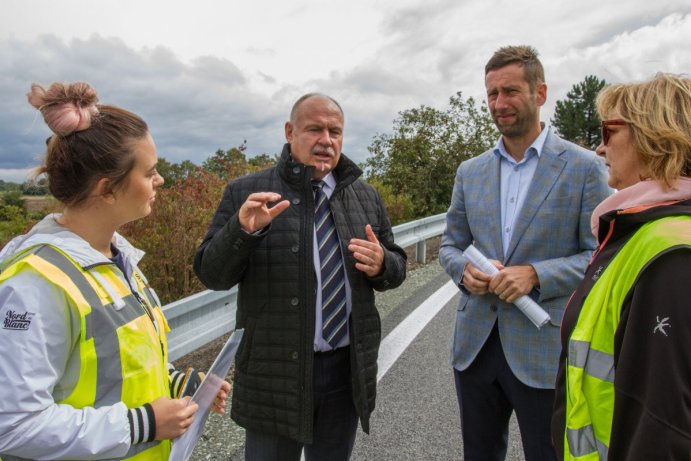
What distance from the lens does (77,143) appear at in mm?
1550

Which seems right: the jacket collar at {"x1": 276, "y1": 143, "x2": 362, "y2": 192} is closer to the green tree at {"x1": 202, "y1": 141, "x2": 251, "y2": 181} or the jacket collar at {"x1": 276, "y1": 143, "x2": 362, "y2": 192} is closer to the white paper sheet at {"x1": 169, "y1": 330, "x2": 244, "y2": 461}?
the white paper sheet at {"x1": 169, "y1": 330, "x2": 244, "y2": 461}

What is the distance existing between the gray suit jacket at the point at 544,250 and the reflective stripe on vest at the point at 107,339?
1646 mm

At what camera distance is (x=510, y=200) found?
2619 mm

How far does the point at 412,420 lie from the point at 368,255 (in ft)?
5.22

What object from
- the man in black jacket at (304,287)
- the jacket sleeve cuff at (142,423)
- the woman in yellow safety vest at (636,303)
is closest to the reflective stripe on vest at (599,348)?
the woman in yellow safety vest at (636,303)

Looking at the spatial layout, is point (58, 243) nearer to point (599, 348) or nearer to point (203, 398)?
point (203, 398)

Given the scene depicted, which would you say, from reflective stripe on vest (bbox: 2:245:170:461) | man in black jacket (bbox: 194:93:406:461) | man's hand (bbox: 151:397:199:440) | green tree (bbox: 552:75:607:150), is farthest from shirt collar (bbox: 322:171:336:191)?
green tree (bbox: 552:75:607:150)

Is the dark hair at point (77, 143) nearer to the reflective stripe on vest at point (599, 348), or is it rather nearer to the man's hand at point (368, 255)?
the man's hand at point (368, 255)

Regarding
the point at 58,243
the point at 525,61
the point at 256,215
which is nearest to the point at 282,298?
the point at 256,215

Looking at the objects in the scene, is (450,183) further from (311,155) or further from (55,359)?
(55,359)

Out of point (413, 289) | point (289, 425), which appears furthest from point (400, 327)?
point (289, 425)

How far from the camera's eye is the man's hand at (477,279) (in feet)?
8.09

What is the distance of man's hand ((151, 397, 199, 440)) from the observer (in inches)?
60.4

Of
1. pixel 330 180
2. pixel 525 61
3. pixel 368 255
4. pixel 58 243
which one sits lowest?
pixel 368 255
